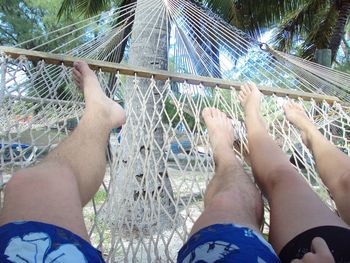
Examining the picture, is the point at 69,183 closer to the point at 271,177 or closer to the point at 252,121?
the point at 271,177

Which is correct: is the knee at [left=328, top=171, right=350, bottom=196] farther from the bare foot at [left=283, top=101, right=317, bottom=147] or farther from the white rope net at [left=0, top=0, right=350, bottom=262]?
the bare foot at [left=283, top=101, right=317, bottom=147]

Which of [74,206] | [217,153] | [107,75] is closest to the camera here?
[74,206]

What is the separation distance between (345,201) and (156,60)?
4.50ft

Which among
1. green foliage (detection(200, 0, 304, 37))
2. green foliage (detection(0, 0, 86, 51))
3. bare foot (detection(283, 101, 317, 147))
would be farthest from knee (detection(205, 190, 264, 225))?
green foliage (detection(0, 0, 86, 51))

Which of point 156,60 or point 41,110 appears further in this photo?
point 156,60

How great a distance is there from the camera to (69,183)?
58cm

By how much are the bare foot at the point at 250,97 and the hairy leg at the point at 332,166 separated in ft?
0.49

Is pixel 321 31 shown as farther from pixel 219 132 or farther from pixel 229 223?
pixel 229 223

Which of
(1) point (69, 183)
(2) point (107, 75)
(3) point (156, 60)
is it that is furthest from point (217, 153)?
(3) point (156, 60)

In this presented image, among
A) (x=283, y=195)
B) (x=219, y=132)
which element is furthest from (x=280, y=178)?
(x=219, y=132)

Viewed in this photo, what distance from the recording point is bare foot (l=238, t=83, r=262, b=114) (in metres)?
1.07

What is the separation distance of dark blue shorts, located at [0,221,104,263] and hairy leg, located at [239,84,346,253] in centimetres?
30

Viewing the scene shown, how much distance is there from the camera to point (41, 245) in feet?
1.44

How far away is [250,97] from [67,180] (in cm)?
71
